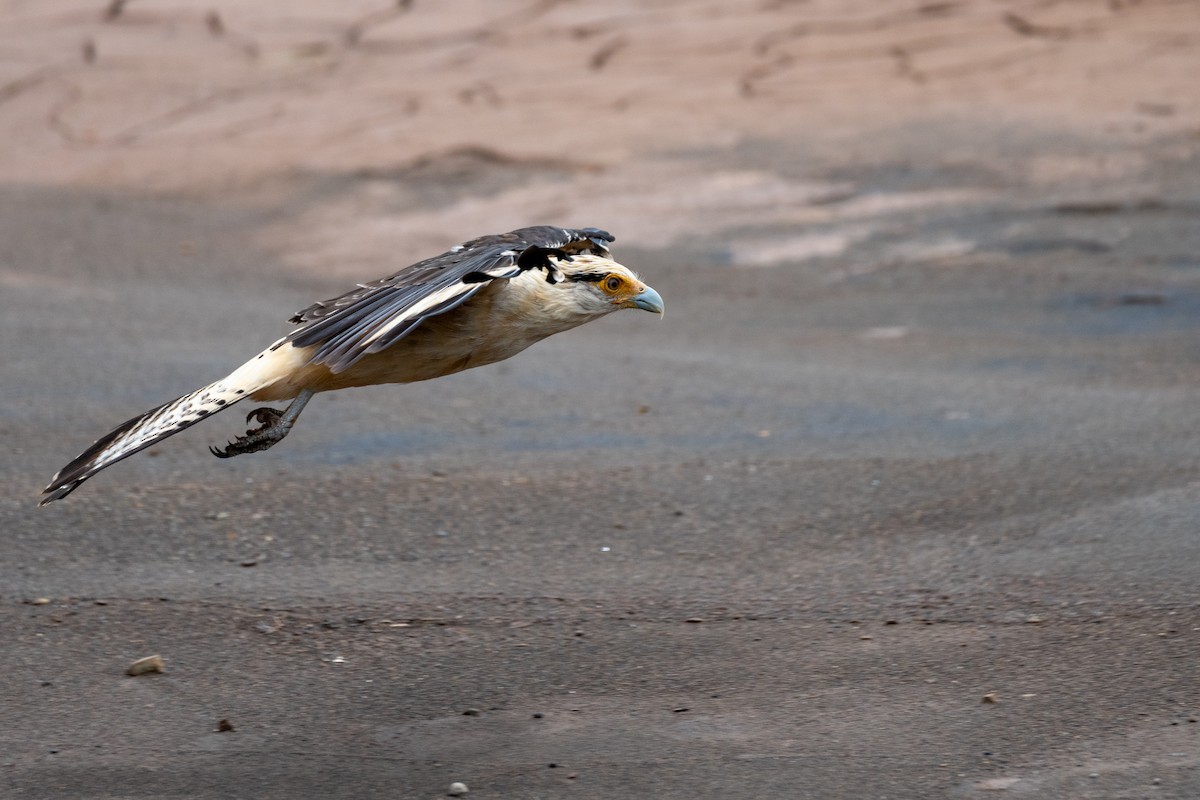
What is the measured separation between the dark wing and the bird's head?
49 mm

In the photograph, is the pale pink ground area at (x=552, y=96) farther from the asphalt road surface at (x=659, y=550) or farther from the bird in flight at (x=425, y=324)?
the bird in flight at (x=425, y=324)

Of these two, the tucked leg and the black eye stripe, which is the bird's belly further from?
the black eye stripe

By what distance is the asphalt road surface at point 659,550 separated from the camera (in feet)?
13.9

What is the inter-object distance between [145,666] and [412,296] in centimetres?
154

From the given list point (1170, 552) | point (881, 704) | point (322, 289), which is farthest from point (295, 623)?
point (322, 289)

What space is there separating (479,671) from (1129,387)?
4287 mm

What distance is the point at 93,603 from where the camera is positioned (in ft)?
17.3

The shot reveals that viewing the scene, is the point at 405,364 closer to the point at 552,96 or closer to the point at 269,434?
the point at 269,434

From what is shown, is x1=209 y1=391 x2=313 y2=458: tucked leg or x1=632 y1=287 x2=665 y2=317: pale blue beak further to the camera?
x1=632 y1=287 x2=665 y2=317: pale blue beak

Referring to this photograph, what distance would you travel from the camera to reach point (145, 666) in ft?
15.6

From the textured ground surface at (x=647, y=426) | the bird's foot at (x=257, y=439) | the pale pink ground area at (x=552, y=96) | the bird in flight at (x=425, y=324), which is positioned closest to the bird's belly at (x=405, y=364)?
the bird in flight at (x=425, y=324)

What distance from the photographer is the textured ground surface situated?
438 centimetres

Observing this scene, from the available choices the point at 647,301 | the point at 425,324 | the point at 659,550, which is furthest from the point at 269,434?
the point at 659,550

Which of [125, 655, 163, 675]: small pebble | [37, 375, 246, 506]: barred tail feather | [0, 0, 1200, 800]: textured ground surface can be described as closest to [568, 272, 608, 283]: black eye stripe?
[37, 375, 246, 506]: barred tail feather
